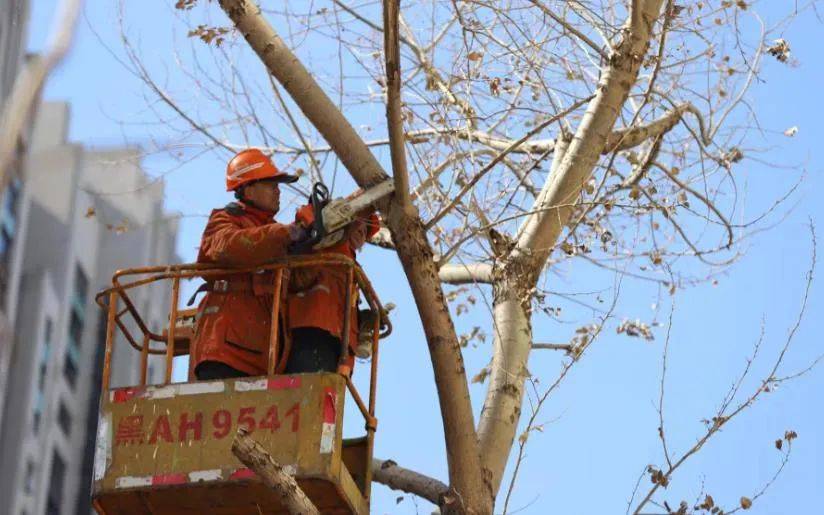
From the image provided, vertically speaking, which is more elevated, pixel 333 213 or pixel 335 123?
pixel 335 123

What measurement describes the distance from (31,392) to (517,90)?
41298 mm

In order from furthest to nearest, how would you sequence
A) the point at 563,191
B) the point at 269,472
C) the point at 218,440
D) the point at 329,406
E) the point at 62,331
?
1. the point at 62,331
2. the point at 563,191
3. the point at 218,440
4. the point at 329,406
5. the point at 269,472

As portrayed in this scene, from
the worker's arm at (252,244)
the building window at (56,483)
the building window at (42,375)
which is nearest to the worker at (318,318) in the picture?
the worker's arm at (252,244)

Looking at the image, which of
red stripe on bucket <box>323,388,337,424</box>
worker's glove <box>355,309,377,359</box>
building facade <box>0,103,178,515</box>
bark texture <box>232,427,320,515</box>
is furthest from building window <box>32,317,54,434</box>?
bark texture <box>232,427,320,515</box>

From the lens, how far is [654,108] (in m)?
10.6

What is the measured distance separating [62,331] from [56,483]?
5113 millimetres

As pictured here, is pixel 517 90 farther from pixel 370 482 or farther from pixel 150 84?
pixel 370 482

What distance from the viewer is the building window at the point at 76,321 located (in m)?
52.8

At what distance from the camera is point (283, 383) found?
7539 mm

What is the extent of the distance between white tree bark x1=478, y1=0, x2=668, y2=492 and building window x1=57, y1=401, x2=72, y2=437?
1709 inches

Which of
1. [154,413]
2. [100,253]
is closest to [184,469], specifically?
[154,413]

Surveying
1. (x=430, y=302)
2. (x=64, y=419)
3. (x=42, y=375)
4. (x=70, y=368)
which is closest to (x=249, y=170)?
(x=430, y=302)

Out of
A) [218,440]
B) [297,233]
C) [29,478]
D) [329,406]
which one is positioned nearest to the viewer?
[329,406]

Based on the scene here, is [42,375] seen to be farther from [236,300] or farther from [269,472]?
[269,472]
